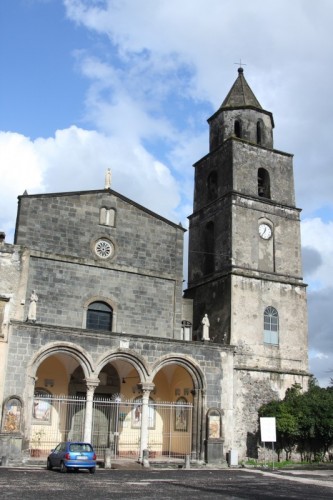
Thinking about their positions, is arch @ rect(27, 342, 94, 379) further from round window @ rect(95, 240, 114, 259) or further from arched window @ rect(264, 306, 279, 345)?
arched window @ rect(264, 306, 279, 345)

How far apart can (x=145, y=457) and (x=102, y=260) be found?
29.8ft

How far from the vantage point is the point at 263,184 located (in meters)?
32.6

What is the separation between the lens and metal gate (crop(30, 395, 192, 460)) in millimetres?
24766

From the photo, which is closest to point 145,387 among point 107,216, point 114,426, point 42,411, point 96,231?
point 114,426

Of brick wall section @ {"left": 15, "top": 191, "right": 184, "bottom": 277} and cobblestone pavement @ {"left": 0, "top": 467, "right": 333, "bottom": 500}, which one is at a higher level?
brick wall section @ {"left": 15, "top": 191, "right": 184, "bottom": 277}

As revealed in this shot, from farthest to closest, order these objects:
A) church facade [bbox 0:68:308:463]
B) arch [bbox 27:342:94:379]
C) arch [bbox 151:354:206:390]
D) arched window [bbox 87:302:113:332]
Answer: arched window [bbox 87:302:113:332] → arch [bbox 151:354:206:390] → church facade [bbox 0:68:308:463] → arch [bbox 27:342:94:379]

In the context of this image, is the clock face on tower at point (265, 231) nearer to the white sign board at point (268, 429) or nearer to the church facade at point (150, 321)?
the church facade at point (150, 321)

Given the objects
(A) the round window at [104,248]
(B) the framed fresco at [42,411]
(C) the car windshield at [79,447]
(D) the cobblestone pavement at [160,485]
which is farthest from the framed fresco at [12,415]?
(A) the round window at [104,248]

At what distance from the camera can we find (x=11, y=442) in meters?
21.4

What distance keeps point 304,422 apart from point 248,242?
9.27 m

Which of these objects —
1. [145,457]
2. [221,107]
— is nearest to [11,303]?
[145,457]

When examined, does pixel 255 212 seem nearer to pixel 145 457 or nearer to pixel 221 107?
pixel 221 107

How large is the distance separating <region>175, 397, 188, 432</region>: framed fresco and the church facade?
0.09 metres

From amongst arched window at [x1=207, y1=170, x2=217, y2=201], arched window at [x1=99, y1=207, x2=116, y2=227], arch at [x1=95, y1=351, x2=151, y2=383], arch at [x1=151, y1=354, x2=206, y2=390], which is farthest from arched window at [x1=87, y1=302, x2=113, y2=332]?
arched window at [x1=207, y1=170, x2=217, y2=201]
